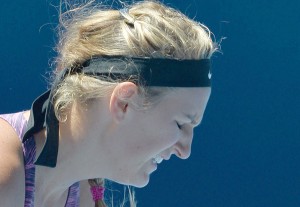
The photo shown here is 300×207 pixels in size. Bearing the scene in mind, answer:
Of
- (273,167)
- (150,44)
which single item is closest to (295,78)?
(273,167)

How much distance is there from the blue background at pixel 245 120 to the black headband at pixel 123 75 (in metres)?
1.16

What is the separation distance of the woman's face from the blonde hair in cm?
8

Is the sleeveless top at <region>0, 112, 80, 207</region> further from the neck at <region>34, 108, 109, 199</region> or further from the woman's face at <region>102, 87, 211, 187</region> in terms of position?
the woman's face at <region>102, 87, 211, 187</region>

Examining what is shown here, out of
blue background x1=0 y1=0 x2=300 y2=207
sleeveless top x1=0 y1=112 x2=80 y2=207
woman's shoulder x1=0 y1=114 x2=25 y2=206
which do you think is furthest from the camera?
blue background x1=0 y1=0 x2=300 y2=207

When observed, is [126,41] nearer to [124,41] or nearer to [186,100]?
[124,41]

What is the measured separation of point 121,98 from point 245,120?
4.68 feet

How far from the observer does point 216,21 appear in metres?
2.91

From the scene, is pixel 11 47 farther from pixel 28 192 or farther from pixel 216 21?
pixel 28 192

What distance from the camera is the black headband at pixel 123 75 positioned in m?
1.68

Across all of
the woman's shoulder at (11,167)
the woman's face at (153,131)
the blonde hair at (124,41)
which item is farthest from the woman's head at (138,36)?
the woman's shoulder at (11,167)

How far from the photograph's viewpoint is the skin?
1.68 meters

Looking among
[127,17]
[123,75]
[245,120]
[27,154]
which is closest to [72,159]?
[27,154]

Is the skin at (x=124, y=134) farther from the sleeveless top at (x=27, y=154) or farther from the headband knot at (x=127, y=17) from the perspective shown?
the headband knot at (x=127, y=17)

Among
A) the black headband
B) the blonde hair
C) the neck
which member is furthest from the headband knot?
the neck
